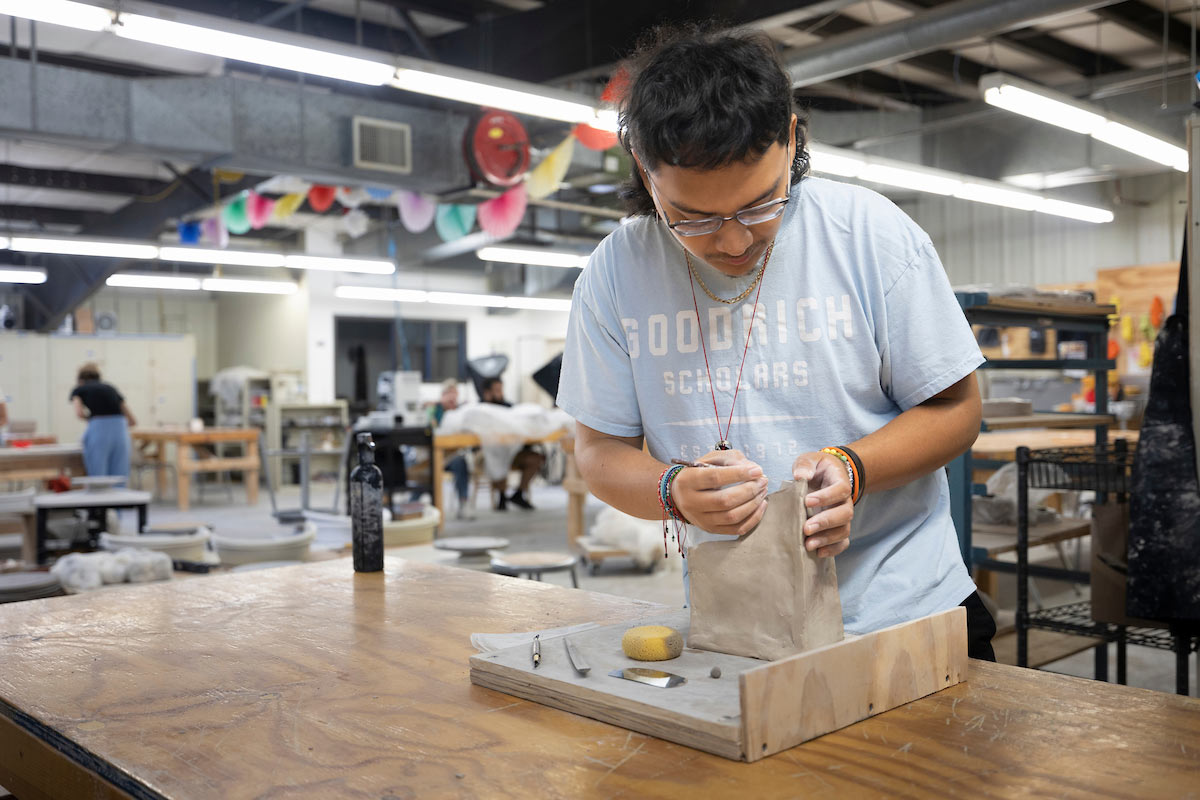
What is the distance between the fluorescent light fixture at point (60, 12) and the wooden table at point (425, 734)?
3067mm

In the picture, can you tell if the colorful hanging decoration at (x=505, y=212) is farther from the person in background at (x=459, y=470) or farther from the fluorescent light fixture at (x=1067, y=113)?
the fluorescent light fixture at (x=1067, y=113)

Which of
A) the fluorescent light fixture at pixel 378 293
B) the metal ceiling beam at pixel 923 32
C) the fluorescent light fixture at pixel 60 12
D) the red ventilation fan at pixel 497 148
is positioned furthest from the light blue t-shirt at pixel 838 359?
the fluorescent light fixture at pixel 378 293

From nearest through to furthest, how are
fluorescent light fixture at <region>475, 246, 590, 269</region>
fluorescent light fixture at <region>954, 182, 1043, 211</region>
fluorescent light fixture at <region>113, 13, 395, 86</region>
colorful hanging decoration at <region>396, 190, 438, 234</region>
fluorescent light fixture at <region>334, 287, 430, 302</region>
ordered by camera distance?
fluorescent light fixture at <region>113, 13, 395, 86</region>, fluorescent light fixture at <region>954, 182, 1043, 211</region>, colorful hanging decoration at <region>396, 190, 438, 234</region>, fluorescent light fixture at <region>475, 246, 590, 269</region>, fluorescent light fixture at <region>334, 287, 430, 302</region>

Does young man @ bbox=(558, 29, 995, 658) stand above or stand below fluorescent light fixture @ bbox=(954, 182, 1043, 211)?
below

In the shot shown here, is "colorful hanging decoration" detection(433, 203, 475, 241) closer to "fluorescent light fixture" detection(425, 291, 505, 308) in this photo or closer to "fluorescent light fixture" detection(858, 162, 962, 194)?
"fluorescent light fixture" detection(858, 162, 962, 194)

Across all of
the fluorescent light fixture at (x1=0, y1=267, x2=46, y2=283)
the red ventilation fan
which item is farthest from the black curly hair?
the fluorescent light fixture at (x1=0, y1=267, x2=46, y2=283)

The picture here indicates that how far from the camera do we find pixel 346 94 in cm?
769

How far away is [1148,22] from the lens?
26.4ft

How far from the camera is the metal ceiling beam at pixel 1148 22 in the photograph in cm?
771

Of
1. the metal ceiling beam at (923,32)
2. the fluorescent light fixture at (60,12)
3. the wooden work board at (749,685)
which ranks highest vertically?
the metal ceiling beam at (923,32)

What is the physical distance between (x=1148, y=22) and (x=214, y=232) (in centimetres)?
1019

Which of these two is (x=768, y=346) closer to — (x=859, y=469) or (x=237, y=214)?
(x=859, y=469)

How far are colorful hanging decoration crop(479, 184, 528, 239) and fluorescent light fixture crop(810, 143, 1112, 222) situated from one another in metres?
2.45

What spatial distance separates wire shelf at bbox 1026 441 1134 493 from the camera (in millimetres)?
2711
